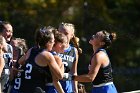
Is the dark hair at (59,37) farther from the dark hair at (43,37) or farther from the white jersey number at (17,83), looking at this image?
the white jersey number at (17,83)

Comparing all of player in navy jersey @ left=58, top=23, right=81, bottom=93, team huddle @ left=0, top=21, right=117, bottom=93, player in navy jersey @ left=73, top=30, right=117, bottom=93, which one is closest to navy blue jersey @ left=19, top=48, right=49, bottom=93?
team huddle @ left=0, top=21, right=117, bottom=93

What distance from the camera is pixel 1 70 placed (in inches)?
312

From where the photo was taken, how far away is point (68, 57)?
9242mm

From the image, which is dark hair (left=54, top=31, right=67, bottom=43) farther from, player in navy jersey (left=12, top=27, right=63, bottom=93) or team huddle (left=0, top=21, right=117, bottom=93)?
player in navy jersey (left=12, top=27, right=63, bottom=93)

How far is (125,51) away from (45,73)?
48.1 feet

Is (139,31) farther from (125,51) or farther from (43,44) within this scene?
(43,44)

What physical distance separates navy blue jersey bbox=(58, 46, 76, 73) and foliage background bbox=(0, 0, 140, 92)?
154 inches

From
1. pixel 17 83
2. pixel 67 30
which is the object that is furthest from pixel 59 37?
pixel 17 83

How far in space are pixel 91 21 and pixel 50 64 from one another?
28.5 feet

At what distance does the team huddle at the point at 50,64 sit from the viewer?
307 inches

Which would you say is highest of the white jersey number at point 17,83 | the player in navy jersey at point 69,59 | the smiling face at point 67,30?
the smiling face at point 67,30

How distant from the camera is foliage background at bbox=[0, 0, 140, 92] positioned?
15867 mm

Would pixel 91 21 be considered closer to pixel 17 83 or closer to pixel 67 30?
pixel 67 30

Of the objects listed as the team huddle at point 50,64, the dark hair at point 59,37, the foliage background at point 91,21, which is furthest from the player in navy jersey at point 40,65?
the foliage background at point 91,21
